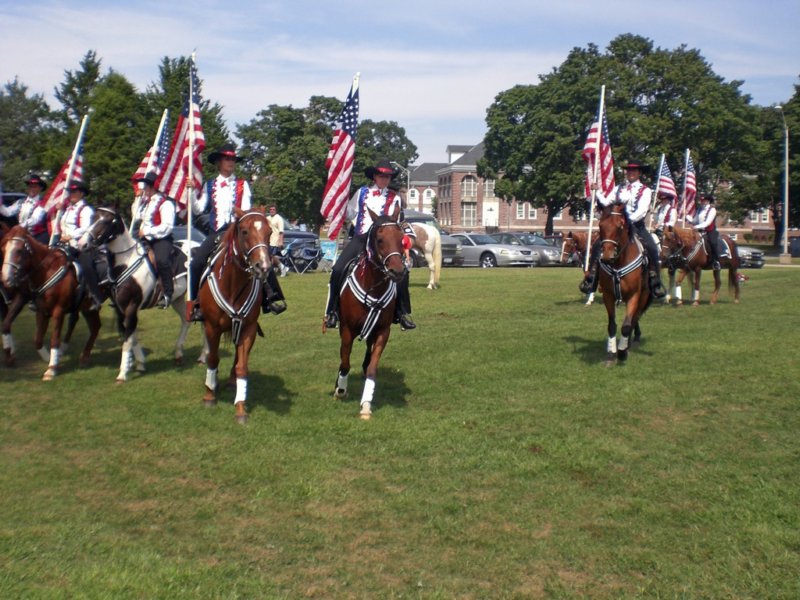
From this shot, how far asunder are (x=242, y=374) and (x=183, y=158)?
19.6ft

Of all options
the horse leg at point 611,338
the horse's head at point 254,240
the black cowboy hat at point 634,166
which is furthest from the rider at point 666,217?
the horse's head at point 254,240

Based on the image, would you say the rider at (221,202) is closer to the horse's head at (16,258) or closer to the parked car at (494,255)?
the horse's head at (16,258)

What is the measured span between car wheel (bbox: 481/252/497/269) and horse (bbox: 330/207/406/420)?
3373 cm

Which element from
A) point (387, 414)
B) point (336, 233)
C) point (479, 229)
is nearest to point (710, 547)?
point (387, 414)

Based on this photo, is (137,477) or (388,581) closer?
(388,581)

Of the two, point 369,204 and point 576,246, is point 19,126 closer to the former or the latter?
point 576,246

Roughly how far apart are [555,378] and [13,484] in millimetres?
7082

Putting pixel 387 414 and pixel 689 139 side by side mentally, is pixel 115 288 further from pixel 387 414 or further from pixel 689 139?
pixel 689 139

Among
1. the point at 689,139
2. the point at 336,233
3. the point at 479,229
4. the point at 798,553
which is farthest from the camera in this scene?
the point at 479,229

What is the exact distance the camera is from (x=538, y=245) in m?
45.0

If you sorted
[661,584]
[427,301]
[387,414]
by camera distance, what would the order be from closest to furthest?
[661,584]
[387,414]
[427,301]

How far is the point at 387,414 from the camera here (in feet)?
33.1

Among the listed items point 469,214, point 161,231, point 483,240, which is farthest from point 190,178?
→ point 469,214

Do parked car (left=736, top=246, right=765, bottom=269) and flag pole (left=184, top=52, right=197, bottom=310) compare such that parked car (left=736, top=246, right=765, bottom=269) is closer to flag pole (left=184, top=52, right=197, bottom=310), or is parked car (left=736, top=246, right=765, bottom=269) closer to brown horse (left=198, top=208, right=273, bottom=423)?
flag pole (left=184, top=52, right=197, bottom=310)
